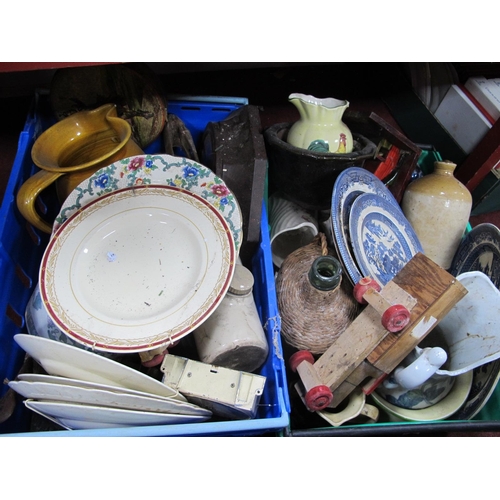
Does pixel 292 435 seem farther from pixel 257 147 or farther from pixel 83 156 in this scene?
pixel 83 156

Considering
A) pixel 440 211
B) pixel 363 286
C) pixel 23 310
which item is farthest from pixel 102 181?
pixel 440 211

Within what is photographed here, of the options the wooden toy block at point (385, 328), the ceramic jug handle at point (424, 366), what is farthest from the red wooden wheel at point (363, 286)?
the ceramic jug handle at point (424, 366)

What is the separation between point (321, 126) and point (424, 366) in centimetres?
55

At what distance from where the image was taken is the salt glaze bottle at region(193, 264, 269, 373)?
77 cm

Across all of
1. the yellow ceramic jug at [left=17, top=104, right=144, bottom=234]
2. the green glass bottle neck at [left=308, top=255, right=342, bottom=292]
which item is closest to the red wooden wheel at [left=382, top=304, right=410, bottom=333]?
the green glass bottle neck at [left=308, top=255, right=342, bottom=292]

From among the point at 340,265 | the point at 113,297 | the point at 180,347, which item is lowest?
the point at 180,347

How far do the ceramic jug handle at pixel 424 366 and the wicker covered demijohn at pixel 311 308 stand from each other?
15 centimetres

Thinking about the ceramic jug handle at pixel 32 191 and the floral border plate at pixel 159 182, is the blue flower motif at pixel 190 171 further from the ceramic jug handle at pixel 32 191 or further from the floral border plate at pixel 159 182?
the ceramic jug handle at pixel 32 191

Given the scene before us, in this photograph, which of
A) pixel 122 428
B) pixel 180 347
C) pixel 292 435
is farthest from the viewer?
pixel 180 347

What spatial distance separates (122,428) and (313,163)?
0.64m

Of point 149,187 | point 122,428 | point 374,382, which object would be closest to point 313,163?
point 149,187

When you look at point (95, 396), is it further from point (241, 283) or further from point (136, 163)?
point (136, 163)

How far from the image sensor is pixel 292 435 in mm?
767

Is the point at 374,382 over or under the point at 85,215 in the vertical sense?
under
